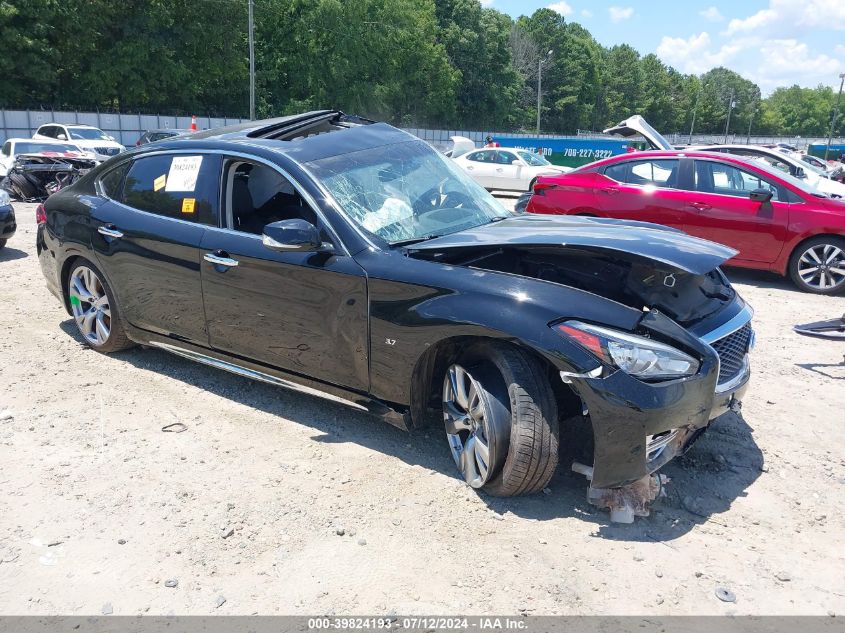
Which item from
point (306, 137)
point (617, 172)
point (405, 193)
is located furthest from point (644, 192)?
point (306, 137)

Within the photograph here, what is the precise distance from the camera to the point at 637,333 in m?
3.12

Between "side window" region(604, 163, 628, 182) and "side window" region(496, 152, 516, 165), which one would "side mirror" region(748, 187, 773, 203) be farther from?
"side window" region(496, 152, 516, 165)

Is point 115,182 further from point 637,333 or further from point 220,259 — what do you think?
point 637,333

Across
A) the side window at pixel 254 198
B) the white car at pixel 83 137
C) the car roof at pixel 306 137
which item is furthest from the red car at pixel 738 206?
the white car at pixel 83 137

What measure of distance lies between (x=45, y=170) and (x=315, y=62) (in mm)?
45844

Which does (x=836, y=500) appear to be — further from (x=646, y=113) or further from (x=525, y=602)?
(x=646, y=113)

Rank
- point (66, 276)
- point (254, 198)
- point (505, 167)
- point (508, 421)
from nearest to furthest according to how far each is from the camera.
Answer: point (508, 421) < point (254, 198) < point (66, 276) < point (505, 167)

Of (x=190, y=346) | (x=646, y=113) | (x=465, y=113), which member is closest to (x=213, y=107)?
(x=465, y=113)

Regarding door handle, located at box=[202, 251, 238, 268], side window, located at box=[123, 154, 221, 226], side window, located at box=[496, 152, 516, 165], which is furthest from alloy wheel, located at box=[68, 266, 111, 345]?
side window, located at box=[496, 152, 516, 165]

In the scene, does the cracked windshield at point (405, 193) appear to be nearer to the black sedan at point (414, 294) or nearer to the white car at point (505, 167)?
the black sedan at point (414, 294)

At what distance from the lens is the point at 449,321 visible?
334cm

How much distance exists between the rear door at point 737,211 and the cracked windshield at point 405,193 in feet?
15.2

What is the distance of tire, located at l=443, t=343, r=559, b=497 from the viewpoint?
3164 millimetres

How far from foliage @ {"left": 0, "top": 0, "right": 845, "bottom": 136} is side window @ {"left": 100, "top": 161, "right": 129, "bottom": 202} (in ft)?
130
